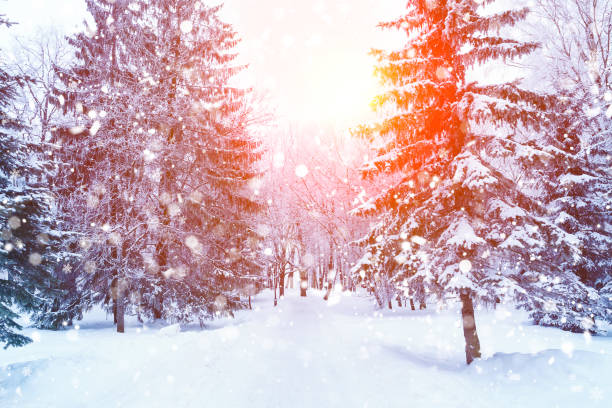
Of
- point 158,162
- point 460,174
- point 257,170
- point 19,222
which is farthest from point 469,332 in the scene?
point 158,162

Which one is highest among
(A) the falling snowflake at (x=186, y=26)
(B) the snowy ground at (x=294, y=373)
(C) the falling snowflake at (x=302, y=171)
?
(A) the falling snowflake at (x=186, y=26)

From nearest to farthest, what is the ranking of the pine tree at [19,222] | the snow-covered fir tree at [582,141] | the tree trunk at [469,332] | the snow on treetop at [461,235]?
the pine tree at [19,222]
the snow on treetop at [461,235]
the tree trunk at [469,332]
the snow-covered fir tree at [582,141]

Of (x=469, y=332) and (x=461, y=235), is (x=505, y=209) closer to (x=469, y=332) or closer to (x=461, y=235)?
(x=461, y=235)

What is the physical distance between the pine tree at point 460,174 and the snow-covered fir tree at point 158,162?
339 inches

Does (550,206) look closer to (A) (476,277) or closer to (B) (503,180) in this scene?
(B) (503,180)

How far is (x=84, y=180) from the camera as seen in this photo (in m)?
14.5

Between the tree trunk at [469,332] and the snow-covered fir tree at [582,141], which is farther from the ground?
the snow-covered fir tree at [582,141]

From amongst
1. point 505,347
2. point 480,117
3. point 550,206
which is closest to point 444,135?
point 480,117

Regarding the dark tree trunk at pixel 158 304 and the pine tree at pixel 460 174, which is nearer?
the pine tree at pixel 460 174

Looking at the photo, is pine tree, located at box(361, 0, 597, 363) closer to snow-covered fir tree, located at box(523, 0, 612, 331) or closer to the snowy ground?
the snowy ground

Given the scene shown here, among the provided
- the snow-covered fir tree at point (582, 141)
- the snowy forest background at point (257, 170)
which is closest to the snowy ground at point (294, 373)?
the snowy forest background at point (257, 170)

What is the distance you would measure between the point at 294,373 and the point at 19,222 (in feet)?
22.4

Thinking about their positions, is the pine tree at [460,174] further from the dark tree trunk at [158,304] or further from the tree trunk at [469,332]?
the dark tree trunk at [158,304]

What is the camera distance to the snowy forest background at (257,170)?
318 inches
